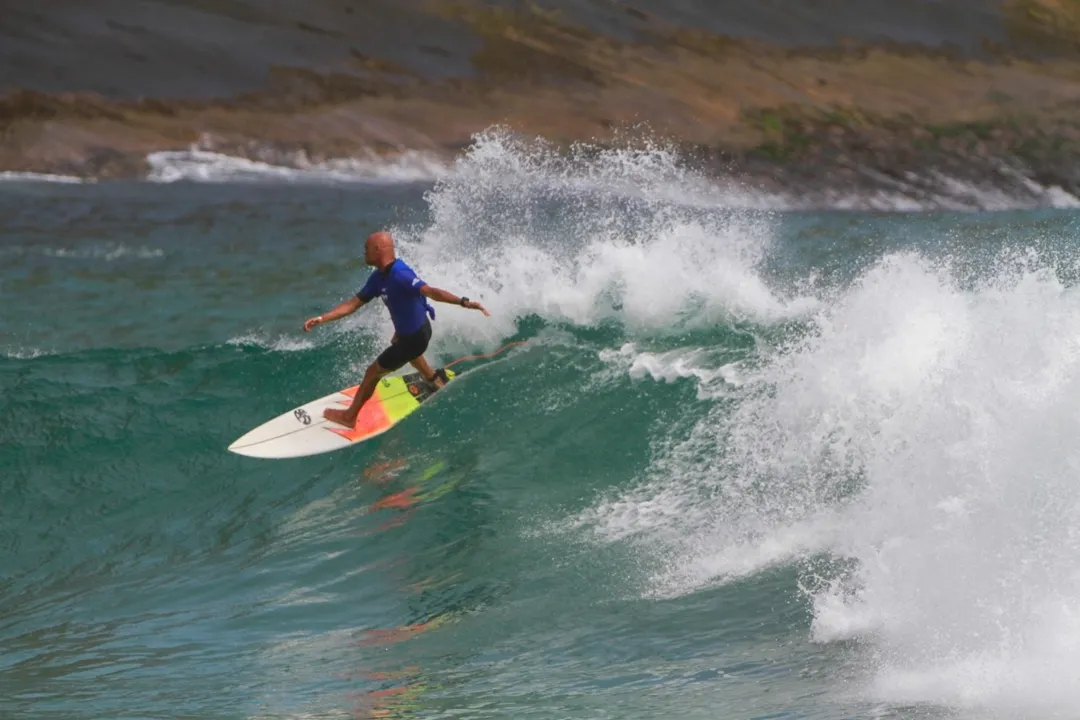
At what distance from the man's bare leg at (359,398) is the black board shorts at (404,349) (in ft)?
0.24

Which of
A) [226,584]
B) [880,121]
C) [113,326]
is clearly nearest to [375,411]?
[226,584]

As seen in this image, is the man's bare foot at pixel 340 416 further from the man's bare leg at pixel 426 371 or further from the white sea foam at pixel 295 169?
the white sea foam at pixel 295 169

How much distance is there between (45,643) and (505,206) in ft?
48.4

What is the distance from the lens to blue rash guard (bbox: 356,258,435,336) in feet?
35.4

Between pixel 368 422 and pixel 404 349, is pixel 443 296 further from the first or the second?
pixel 368 422

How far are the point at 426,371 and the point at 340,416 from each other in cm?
92

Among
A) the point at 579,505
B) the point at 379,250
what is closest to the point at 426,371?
the point at 379,250

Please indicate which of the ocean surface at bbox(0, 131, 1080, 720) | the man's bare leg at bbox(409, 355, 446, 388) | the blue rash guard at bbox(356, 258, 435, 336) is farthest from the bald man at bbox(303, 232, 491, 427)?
the ocean surface at bbox(0, 131, 1080, 720)

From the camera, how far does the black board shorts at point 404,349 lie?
36.6ft

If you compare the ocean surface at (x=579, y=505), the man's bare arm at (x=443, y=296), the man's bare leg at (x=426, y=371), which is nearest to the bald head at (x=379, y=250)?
the man's bare arm at (x=443, y=296)

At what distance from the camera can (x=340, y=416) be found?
1150cm

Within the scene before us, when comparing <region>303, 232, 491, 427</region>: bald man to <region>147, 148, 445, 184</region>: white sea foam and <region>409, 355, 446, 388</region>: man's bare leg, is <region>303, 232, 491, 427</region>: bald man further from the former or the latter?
<region>147, 148, 445, 184</region>: white sea foam

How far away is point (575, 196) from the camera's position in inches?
953

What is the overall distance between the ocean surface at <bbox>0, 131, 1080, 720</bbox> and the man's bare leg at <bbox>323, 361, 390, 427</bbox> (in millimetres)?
482
